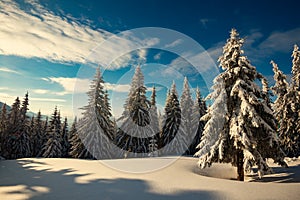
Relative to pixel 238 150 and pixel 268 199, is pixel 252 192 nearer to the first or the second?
pixel 268 199

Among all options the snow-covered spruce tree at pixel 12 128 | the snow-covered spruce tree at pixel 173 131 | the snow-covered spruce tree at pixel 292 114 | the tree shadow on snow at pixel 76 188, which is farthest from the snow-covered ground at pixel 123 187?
the snow-covered spruce tree at pixel 12 128

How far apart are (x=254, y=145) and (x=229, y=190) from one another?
16.2 feet

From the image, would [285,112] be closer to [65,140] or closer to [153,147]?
[153,147]

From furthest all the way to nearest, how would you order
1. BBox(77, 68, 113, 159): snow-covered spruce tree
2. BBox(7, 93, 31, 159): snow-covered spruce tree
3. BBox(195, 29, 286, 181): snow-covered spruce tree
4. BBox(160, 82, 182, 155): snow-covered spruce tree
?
BBox(7, 93, 31, 159): snow-covered spruce tree
BBox(160, 82, 182, 155): snow-covered spruce tree
BBox(77, 68, 113, 159): snow-covered spruce tree
BBox(195, 29, 286, 181): snow-covered spruce tree

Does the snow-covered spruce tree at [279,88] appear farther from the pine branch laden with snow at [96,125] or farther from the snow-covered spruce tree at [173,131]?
the pine branch laden with snow at [96,125]

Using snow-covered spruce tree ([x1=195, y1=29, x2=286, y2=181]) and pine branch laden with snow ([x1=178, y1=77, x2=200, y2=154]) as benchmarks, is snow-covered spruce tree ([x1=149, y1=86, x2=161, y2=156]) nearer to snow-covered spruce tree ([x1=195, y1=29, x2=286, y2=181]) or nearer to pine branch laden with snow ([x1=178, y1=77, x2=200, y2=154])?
pine branch laden with snow ([x1=178, y1=77, x2=200, y2=154])

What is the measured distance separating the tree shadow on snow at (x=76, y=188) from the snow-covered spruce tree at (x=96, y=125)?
1627 centimetres

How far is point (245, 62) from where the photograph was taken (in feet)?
44.1

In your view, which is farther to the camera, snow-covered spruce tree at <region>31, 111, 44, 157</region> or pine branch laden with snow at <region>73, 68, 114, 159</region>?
snow-covered spruce tree at <region>31, 111, 44, 157</region>

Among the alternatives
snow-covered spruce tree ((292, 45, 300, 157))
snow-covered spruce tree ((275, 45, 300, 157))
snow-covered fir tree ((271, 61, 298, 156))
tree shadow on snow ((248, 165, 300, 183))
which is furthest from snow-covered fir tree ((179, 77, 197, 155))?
tree shadow on snow ((248, 165, 300, 183))

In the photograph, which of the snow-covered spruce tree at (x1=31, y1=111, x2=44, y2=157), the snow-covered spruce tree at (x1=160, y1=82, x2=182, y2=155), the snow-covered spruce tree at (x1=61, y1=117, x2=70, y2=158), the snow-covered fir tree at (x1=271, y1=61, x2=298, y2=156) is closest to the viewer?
the snow-covered fir tree at (x1=271, y1=61, x2=298, y2=156)

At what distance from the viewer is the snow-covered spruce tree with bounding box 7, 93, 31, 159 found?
41.4 metres

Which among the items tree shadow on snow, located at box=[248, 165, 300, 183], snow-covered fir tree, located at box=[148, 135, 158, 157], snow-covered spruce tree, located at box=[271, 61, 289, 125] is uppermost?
snow-covered spruce tree, located at box=[271, 61, 289, 125]

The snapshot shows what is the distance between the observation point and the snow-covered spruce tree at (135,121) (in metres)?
28.3
